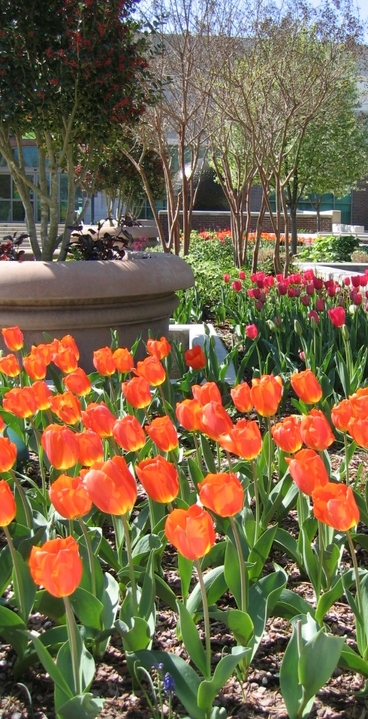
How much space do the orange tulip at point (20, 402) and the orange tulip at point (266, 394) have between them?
2.13ft

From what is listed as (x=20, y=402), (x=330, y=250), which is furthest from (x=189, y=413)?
(x=330, y=250)

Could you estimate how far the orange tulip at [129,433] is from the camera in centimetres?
175

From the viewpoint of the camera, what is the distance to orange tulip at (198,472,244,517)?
4.52 feet

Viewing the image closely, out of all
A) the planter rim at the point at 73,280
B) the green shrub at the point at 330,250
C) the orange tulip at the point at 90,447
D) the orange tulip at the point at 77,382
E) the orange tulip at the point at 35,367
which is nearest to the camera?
the orange tulip at the point at 90,447

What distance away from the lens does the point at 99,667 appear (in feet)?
5.73

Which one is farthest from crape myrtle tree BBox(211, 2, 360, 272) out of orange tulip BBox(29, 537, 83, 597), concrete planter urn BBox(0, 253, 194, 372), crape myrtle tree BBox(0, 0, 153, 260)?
orange tulip BBox(29, 537, 83, 597)

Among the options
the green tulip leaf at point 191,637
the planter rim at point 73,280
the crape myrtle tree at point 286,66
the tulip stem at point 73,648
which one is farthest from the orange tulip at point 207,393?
the crape myrtle tree at point 286,66

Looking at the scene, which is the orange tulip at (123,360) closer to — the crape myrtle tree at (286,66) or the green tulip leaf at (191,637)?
the green tulip leaf at (191,637)

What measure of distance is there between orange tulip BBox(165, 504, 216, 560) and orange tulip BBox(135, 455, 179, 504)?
163mm

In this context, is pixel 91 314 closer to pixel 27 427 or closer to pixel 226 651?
pixel 27 427

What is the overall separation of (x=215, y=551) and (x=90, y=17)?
4.32 meters

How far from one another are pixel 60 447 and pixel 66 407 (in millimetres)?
515

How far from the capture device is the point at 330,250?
2000cm

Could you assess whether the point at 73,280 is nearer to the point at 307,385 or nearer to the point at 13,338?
the point at 13,338
